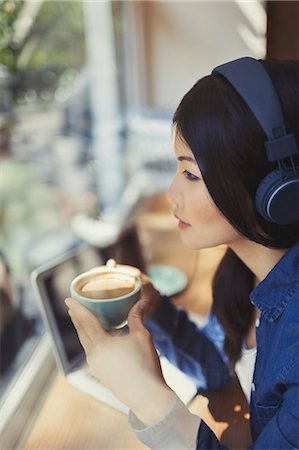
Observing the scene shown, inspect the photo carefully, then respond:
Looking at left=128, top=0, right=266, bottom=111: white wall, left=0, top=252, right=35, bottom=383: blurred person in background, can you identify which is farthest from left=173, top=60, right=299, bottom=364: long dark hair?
left=0, top=252, right=35, bottom=383: blurred person in background

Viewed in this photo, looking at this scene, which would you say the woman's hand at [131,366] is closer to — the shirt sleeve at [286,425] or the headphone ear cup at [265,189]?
the shirt sleeve at [286,425]

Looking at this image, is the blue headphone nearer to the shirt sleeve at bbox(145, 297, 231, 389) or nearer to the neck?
the neck

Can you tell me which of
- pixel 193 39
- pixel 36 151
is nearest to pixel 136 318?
pixel 193 39

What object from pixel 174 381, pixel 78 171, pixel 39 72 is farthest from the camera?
pixel 78 171

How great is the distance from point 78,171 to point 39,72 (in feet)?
1.48

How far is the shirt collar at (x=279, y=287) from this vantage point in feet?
1.75

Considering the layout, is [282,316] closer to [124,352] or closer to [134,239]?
[124,352]

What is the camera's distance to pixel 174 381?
56cm

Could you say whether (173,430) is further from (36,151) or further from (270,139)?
(36,151)

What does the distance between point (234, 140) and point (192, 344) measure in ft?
1.44

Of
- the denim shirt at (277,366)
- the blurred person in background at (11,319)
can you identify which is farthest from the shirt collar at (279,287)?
the blurred person in background at (11,319)

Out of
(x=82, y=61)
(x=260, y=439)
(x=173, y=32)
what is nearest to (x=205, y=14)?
(x=173, y=32)

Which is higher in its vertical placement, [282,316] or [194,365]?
[282,316]

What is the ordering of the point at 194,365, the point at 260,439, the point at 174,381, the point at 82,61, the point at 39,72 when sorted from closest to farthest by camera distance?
the point at 260,439 → the point at 174,381 → the point at 194,365 → the point at 39,72 → the point at 82,61
